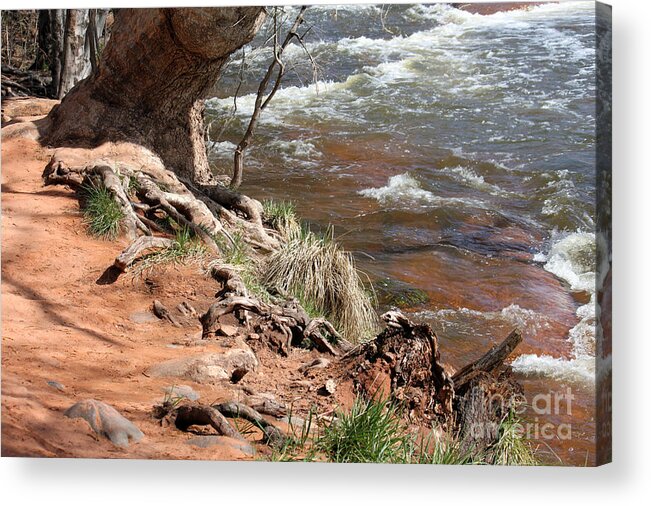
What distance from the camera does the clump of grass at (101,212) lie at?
4969 millimetres

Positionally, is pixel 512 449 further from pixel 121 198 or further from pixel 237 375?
pixel 121 198

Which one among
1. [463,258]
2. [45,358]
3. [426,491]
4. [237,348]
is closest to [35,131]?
[45,358]

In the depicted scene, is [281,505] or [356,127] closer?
[281,505]

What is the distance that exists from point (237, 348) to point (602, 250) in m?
1.72

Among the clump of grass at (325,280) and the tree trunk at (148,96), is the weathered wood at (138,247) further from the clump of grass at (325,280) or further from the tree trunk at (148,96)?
the clump of grass at (325,280)

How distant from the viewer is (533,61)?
4375 mm

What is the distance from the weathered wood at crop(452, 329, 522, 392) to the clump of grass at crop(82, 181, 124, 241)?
6.31 ft

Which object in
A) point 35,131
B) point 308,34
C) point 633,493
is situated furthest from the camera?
point 35,131

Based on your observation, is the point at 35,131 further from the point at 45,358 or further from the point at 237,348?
the point at 237,348

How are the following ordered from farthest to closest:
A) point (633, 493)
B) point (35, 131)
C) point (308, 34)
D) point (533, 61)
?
point (35, 131) → point (308, 34) → point (533, 61) → point (633, 493)

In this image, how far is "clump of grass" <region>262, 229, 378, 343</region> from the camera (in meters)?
4.64

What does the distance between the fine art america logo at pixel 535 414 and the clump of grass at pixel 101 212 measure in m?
2.07

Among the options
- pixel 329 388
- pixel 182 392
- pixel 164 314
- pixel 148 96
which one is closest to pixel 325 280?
pixel 329 388

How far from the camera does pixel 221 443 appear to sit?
4.21 m
